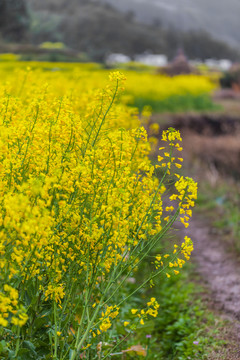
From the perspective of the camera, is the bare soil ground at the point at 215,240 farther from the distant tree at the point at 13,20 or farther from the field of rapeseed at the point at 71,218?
the distant tree at the point at 13,20

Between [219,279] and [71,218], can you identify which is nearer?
[71,218]

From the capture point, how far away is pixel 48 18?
283ft

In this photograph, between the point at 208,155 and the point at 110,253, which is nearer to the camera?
the point at 110,253

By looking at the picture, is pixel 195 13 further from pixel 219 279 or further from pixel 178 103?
pixel 219 279

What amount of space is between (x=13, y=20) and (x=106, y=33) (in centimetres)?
4028

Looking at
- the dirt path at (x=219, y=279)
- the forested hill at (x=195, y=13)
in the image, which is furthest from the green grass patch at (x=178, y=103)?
the forested hill at (x=195, y=13)

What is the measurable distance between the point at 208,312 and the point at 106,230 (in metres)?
2.16

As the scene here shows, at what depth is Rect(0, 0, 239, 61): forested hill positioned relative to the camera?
261 feet

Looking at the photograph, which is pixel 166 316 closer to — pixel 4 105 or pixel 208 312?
pixel 208 312

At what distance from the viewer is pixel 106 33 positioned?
85.4 m


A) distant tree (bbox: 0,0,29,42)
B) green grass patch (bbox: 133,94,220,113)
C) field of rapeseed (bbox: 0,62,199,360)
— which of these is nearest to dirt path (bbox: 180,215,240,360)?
field of rapeseed (bbox: 0,62,199,360)

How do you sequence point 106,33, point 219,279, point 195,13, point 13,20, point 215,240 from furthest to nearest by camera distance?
point 195,13
point 106,33
point 13,20
point 215,240
point 219,279

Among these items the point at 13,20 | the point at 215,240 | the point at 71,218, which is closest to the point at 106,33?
the point at 13,20

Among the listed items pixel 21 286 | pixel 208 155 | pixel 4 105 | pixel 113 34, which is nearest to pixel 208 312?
pixel 21 286
